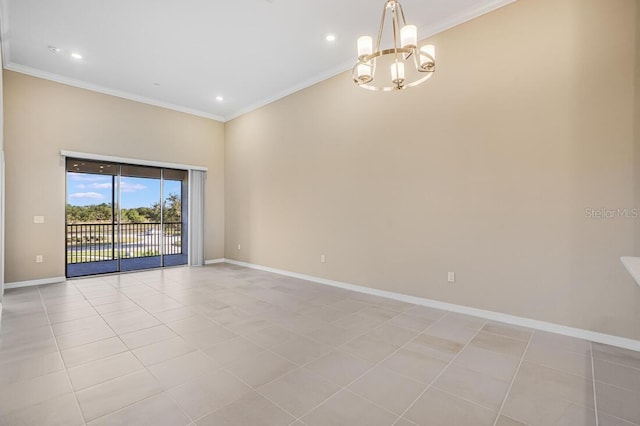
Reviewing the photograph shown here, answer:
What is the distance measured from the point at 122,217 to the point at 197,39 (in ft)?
14.5

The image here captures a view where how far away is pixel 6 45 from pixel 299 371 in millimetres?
6062

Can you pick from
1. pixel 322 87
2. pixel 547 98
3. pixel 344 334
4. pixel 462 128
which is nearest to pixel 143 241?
pixel 322 87

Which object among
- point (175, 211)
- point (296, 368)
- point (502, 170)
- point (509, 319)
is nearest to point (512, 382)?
point (509, 319)

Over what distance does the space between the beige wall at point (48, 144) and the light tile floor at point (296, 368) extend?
5.31 feet

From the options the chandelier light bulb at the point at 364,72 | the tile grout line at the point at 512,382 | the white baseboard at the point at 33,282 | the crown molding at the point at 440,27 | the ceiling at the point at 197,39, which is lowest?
the tile grout line at the point at 512,382

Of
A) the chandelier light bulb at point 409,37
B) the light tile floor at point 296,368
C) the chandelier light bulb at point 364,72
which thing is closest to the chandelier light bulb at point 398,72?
the chandelier light bulb at point 364,72

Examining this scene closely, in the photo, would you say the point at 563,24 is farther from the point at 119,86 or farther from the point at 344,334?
the point at 119,86

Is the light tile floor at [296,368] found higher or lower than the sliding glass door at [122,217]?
lower

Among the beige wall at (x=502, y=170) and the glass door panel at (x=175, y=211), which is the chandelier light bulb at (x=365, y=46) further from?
the glass door panel at (x=175, y=211)

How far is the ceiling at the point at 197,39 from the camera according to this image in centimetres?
354

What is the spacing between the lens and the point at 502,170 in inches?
134

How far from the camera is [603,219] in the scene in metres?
2.86

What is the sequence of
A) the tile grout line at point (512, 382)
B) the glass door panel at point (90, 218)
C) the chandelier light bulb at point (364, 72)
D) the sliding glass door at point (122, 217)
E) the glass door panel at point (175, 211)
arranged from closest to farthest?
1. the tile grout line at point (512, 382)
2. the chandelier light bulb at point (364, 72)
3. the glass door panel at point (90, 218)
4. the sliding glass door at point (122, 217)
5. the glass door panel at point (175, 211)

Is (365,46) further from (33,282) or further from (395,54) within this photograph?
(33,282)
